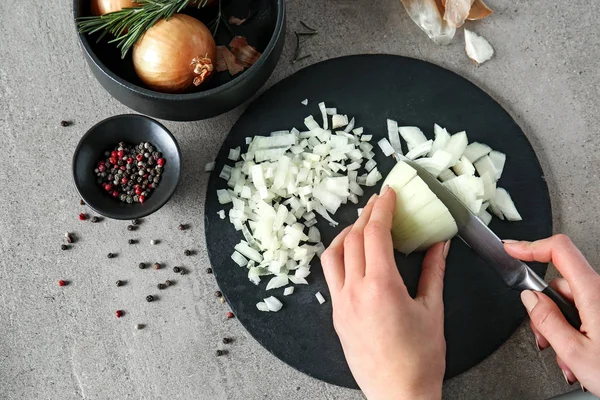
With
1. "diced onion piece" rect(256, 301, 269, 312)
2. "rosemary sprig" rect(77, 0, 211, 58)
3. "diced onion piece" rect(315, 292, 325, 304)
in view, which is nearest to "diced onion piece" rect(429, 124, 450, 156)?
"diced onion piece" rect(315, 292, 325, 304)

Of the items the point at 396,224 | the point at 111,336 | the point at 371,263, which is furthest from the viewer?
the point at 111,336

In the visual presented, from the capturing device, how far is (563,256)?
46.4 inches

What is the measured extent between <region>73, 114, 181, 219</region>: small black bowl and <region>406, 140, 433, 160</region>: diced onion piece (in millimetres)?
548

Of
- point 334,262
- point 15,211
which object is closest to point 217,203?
point 334,262

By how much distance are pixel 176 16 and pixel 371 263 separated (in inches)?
25.8

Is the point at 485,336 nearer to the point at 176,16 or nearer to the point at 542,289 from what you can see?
the point at 542,289

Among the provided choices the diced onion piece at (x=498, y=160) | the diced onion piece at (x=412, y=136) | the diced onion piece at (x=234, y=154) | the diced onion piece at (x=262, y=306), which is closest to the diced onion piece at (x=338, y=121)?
the diced onion piece at (x=412, y=136)

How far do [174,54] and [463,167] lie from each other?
0.70 m

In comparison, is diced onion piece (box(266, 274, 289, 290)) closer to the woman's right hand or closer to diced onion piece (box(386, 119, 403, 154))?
diced onion piece (box(386, 119, 403, 154))

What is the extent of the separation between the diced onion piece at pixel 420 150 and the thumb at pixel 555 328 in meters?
0.41

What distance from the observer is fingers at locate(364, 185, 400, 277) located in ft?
3.82

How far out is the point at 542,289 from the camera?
124 centimetres

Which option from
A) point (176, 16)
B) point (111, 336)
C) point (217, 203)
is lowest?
point (111, 336)

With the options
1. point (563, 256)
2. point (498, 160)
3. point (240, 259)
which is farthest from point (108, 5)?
point (563, 256)
